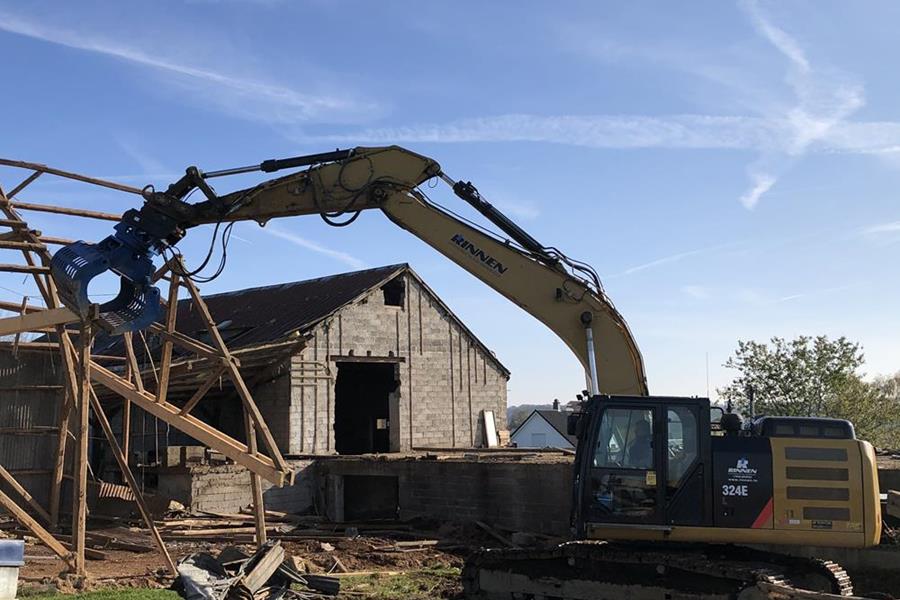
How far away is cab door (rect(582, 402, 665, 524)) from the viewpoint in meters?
10.2

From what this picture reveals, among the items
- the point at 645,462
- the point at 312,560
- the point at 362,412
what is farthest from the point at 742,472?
the point at 362,412

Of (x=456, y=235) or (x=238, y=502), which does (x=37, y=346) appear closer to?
(x=238, y=502)

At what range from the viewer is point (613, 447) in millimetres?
10445

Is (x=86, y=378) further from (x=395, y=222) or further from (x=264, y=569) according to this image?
(x=395, y=222)

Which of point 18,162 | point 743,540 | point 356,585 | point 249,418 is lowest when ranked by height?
point 356,585

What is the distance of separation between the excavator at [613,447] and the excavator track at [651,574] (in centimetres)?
A: 2

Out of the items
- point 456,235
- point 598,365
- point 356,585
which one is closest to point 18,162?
point 456,235

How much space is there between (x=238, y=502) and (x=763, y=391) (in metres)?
23.0

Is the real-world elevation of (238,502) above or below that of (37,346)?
below

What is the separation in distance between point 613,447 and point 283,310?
21792mm

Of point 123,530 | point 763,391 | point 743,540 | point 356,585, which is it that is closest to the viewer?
point 743,540

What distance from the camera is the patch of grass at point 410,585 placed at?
13315 mm

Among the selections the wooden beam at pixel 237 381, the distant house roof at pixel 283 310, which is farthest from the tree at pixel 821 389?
the wooden beam at pixel 237 381

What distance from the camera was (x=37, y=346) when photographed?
20078 millimetres
